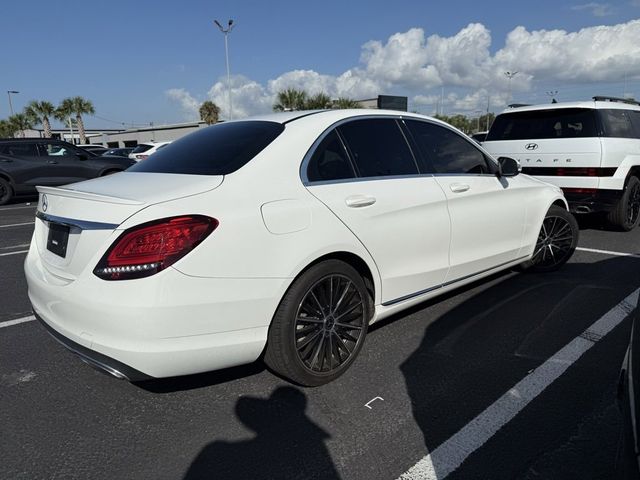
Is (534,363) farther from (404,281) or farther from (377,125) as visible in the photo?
(377,125)

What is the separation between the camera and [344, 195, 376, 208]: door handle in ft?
9.53

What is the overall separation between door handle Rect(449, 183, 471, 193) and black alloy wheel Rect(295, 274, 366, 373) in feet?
4.10

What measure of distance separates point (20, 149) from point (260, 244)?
12.8 meters

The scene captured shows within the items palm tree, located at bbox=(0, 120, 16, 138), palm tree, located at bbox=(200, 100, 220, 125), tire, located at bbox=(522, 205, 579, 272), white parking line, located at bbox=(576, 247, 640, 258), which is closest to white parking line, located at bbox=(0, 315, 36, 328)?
tire, located at bbox=(522, 205, 579, 272)

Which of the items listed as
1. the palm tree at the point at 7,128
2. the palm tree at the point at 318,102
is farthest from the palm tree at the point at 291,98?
the palm tree at the point at 7,128

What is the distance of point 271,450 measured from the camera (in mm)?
2336

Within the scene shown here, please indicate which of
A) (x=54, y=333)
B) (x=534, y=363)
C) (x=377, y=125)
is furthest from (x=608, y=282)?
(x=54, y=333)

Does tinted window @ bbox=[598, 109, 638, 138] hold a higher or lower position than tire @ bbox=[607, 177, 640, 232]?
higher

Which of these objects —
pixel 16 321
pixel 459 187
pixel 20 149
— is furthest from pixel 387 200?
pixel 20 149

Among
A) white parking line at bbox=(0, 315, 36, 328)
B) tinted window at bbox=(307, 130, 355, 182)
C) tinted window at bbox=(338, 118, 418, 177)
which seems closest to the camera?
tinted window at bbox=(307, 130, 355, 182)

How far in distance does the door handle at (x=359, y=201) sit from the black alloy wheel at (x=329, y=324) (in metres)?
0.44

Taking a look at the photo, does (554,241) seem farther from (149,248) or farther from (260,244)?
(149,248)

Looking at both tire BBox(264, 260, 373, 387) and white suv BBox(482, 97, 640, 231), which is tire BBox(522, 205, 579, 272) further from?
tire BBox(264, 260, 373, 387)

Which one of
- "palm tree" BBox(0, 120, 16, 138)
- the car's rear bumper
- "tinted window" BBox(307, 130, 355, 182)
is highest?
"palm tree" BBox(0, 120, 16, 138)
